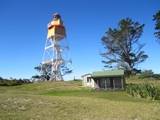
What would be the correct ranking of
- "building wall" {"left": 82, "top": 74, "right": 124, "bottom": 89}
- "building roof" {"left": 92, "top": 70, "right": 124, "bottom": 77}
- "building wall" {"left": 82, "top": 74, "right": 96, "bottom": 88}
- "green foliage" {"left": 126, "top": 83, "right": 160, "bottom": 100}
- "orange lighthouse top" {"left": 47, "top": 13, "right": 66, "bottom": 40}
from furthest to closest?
"orange lighthouse top" {"left": 47, "top": 13, "right": 66, "bottom": 40}, "building wall" {"left": 82, "top": 74, "right": 96, "bottom": 88}, "building roof" {"left": 92, "top": 70, "right": 124, "bottom": 77}, "building wall" {"left": 82, "top": 74, "right": 124, "bottom": 89}, "green foliage" {"left": 126, "top": 83, "right": 160, "bottom": 100}

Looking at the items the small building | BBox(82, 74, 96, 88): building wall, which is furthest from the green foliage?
BBox(82, 74, 96, 88): building wall

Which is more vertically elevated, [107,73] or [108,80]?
[107,73]

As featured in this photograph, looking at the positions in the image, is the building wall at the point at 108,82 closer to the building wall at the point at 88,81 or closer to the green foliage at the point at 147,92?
the building wall at the point at 88,81

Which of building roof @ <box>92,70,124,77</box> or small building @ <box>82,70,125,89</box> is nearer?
small building @ <box>82,70,125,89</box>

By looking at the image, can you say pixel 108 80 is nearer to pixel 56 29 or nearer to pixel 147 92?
pixel 147 92

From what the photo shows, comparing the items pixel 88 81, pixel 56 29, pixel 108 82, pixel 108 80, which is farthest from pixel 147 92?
pixel 56 29

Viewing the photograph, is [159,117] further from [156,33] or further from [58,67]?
[58,67]

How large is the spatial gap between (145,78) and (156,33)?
33.3 feet

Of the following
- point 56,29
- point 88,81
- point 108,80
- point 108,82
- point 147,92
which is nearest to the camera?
point 147,92

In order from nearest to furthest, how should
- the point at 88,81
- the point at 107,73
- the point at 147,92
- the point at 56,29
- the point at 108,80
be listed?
1. the point at 147,92
2. the point at 108,80
3. the point at 107,73
4. the point at 88,81
5. the point at 56,29

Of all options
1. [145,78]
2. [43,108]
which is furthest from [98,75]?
[43,108]

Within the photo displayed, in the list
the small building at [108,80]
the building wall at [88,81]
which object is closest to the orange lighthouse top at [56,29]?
the building wall at [88,81]

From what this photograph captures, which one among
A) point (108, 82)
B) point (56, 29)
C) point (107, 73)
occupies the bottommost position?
point (108, 82)

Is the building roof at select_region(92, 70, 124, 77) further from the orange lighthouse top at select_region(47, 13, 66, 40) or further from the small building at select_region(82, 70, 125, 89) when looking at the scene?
the orange lighthouse top at select_region(47, 13, 66, 40)
